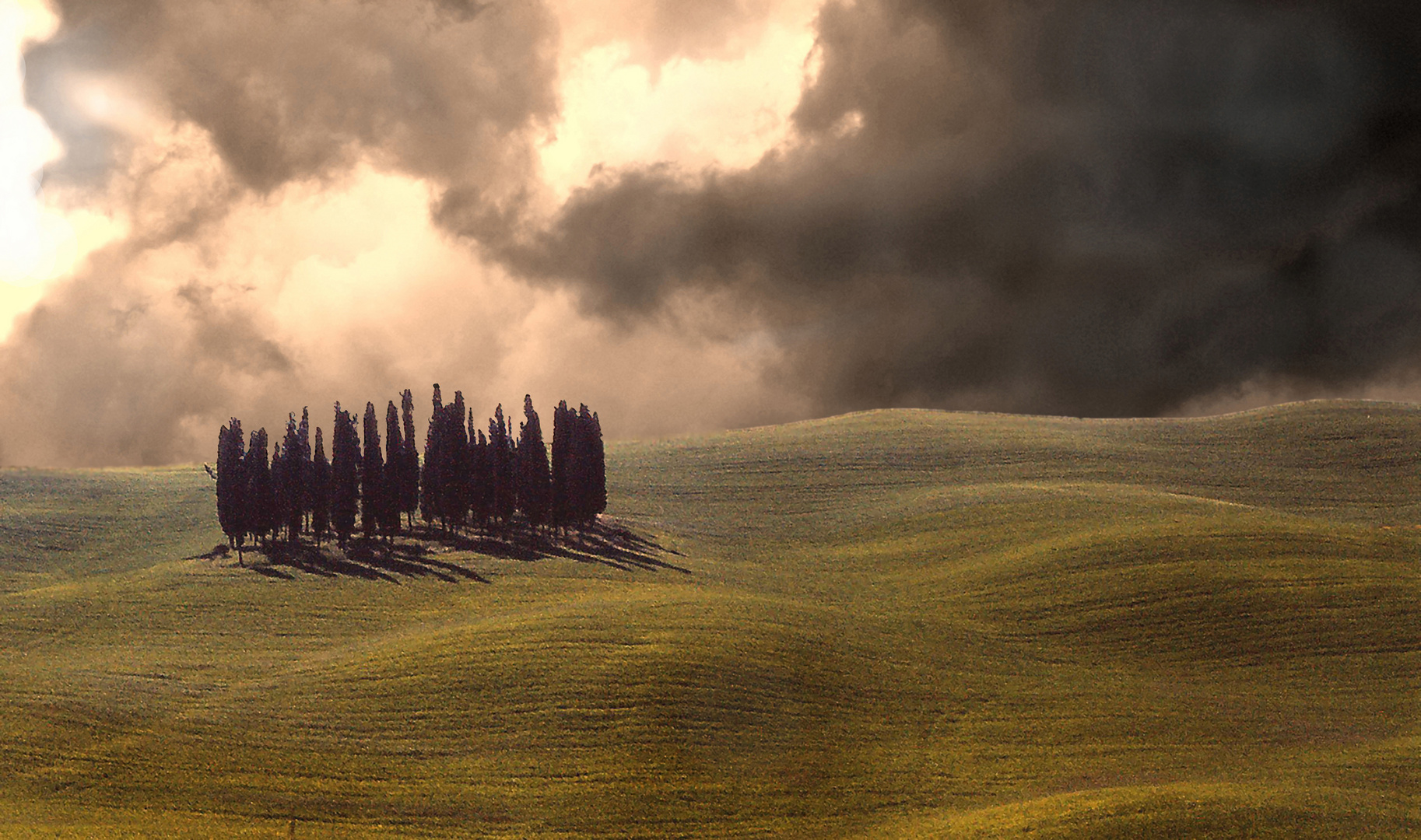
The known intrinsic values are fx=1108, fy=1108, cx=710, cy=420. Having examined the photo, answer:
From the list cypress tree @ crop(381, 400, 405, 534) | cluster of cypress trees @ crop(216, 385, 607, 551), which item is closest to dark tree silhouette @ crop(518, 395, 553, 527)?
cluster of cypress trees @ crop(216, 385, 607, 551)

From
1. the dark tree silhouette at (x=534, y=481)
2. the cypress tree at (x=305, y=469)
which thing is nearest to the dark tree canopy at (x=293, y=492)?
the cypress tree at (x=305, y=469)

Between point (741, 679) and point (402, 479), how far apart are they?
169 feet

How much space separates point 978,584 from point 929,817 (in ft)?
122

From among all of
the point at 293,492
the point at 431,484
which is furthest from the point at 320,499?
the point at 431,484

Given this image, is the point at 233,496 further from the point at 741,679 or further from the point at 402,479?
the point at 741,679

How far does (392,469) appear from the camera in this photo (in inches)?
3964

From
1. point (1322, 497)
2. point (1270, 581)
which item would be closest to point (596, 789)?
point (1270, 581)

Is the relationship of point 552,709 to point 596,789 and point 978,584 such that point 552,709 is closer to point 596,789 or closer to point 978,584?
point 596,789

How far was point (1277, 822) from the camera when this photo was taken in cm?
4553

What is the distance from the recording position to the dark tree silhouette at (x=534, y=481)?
100875 millimetres

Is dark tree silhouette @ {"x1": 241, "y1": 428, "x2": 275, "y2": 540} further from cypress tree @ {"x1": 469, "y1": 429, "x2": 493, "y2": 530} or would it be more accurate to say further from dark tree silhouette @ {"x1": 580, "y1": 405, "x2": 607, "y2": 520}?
dark tree silhouette @ {"x1": 580, "y1": 405, "x2": 607, "y2": 520}

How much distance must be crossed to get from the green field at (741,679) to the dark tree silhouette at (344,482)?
585 centimetres

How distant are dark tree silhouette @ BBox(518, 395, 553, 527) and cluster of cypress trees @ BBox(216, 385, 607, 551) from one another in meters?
0.09

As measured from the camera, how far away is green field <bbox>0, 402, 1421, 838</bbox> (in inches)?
1932
